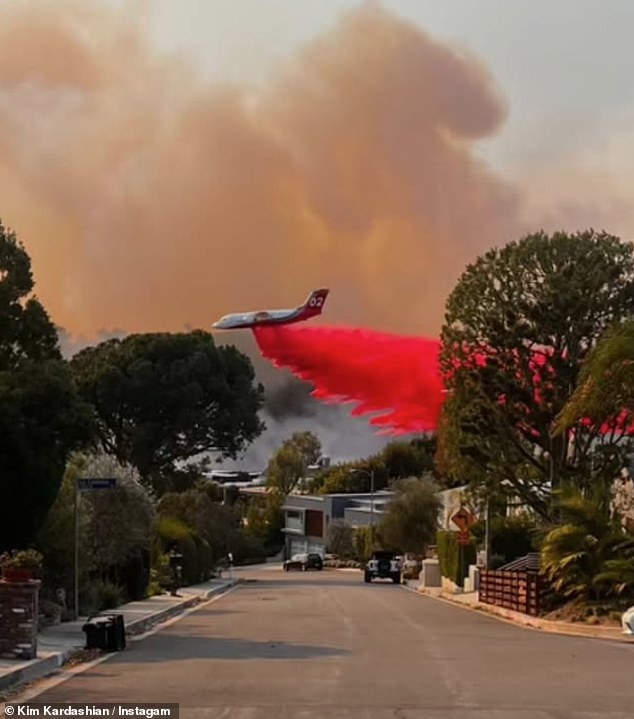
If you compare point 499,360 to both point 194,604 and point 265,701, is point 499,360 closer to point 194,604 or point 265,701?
point 194,604

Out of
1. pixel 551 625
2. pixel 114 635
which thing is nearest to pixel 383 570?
pixel 551 625

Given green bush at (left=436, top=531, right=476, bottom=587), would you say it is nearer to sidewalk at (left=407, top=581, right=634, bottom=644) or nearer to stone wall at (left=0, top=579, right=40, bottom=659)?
sidewalk at (left=407, top=581, right=634, bottom=644)

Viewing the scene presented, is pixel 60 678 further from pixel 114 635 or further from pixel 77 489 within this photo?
pixel 77 489

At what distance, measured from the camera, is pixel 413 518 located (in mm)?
79938

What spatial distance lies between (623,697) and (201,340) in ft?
183

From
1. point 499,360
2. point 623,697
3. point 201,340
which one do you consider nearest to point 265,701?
point 623,697

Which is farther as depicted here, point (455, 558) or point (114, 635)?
point (455, 558)

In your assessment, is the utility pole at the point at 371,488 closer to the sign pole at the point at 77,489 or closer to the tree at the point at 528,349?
the tree at the point at 528,349

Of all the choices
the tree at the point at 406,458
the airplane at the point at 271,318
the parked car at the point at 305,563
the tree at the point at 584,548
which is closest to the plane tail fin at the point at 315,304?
the airplane at the point at 271,318

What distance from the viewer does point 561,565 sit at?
3147 cm

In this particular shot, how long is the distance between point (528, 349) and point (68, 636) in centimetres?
1835

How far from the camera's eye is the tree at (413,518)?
79.9 metres

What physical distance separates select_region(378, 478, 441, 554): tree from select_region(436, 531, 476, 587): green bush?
22.9 m

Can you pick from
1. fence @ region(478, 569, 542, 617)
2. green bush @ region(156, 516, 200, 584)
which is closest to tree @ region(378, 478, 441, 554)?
green bush @ region(156, 516, 200, 584)
